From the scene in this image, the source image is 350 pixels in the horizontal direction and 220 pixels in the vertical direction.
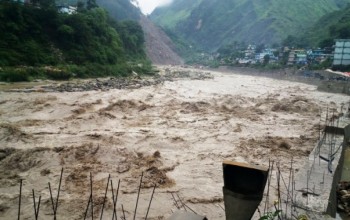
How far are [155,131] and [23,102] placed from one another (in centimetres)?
896

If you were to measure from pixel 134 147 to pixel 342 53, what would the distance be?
41992 mm

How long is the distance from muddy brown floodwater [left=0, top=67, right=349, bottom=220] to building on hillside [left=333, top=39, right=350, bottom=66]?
27702mm

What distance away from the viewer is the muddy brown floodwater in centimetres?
732

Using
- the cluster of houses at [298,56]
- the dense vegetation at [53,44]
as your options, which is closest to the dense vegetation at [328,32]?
the cluster of houses at [298,56]

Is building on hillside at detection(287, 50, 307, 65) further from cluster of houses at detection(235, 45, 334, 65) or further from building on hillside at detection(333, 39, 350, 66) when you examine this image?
building on hillside at detection(333, 39, 350, 66)

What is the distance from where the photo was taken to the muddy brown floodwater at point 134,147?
7.32 m

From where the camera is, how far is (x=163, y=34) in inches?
5300

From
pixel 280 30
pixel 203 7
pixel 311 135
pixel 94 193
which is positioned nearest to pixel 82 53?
pixel 311 135

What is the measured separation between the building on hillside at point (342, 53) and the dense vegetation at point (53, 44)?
28.4 metres

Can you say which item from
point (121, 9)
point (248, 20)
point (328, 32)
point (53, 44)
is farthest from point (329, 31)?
point (248, 20)

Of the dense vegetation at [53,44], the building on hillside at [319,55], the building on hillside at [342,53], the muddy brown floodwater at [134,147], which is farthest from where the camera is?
the building on hillside at [319,55]

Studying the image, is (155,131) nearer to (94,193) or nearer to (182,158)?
(182,158)

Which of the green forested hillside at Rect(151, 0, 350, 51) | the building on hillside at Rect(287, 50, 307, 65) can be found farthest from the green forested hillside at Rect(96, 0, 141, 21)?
the building on hillside at Rect(287, 50, 307, 65)

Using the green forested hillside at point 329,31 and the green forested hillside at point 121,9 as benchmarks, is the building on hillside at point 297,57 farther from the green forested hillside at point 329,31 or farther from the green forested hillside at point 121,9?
the green forested hillside at point 121,9
